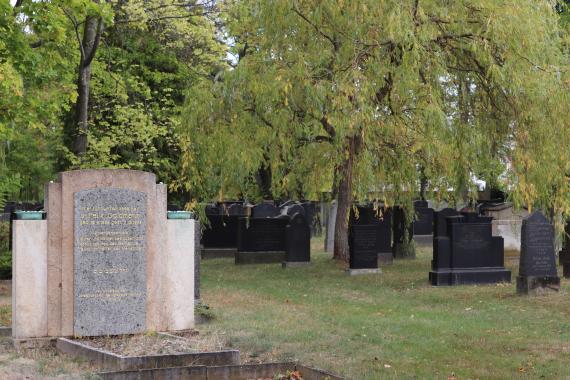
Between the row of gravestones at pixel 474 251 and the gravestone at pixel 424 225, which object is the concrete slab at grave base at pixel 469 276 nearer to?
the row of gravestones at pixel 474 251

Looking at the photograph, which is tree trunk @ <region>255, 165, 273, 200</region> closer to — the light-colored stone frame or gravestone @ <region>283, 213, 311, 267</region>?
gravestone @ <region>283, 213, 311, 267</region>

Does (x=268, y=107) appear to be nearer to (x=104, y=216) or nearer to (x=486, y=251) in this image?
(x=486, y=251)

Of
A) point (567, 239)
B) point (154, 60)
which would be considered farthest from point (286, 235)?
point (154, 60)

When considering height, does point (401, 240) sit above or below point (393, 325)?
above

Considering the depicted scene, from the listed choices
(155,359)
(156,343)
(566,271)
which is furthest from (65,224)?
(566,271)

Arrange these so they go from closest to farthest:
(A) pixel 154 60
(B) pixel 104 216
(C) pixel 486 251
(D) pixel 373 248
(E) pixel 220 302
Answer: (B) pixel 104 216 → (E) pixel 220 302 → (C) pixel 486 251 → (D) pixel 373 248 → (A) pixel 154 60

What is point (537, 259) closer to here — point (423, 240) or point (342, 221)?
point (342, 221)

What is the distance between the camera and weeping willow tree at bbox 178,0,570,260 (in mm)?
14219

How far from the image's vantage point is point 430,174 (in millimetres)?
17203

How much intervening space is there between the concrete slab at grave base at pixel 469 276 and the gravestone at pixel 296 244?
4723 millimetres

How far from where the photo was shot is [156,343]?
9078mm

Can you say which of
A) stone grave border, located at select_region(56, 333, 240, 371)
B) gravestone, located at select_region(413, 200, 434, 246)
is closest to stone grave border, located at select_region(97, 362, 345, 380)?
stone grave border, located at select_region(56, 333, 240, 371)

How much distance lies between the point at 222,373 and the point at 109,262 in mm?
2271

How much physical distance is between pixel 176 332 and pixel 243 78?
764cm
